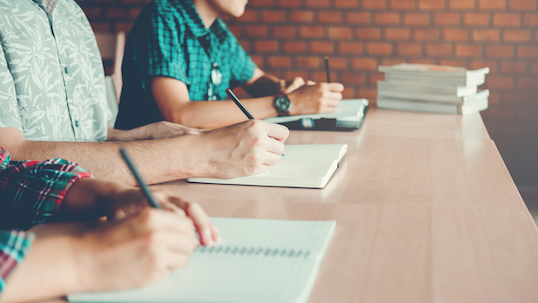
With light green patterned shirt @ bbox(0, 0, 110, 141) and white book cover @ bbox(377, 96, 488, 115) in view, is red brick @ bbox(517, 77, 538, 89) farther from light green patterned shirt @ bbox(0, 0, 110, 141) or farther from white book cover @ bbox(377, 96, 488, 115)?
light green patterned shirt @ bbox(0, 0, 110, 141)

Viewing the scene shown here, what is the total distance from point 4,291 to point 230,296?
21cm

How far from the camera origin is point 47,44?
1.25 meters

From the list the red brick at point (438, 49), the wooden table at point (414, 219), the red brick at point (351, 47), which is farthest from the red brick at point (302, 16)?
the wooden table at point (414, 219)

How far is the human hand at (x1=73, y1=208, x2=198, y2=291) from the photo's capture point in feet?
1.71

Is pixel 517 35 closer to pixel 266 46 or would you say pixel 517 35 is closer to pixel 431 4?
pixel 431 4

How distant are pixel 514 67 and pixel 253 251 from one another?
2.75 m

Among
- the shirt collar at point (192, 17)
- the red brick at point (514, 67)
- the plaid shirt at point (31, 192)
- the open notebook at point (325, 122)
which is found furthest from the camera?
the red brick at point (514, 67)

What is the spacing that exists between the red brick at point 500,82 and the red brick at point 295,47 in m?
1.08

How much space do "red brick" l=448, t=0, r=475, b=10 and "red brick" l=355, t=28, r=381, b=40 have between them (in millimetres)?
411

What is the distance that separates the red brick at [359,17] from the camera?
118 inches

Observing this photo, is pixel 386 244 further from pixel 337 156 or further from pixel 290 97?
pixel 290 97

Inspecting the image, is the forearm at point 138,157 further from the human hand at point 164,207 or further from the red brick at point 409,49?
the red brick at point 409,49

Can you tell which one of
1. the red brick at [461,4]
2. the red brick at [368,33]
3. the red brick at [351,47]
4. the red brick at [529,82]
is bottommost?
the red brick at [529,82]

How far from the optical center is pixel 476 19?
2881 millimetres
